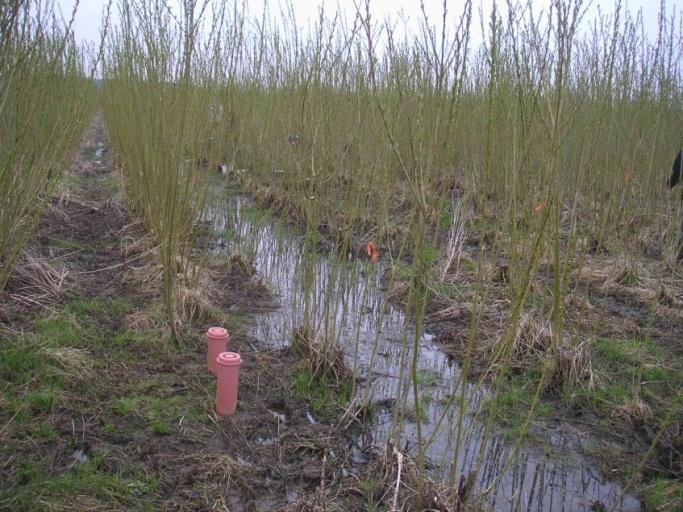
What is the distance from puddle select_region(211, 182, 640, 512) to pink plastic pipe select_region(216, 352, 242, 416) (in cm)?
56

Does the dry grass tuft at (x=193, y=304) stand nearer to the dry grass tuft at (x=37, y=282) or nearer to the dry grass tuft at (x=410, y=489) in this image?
the dry grass tuft at (x=37, y=282)

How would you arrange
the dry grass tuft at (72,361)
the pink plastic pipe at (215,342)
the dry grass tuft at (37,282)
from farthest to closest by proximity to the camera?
the dry grass tuft at (37,282)
the pink plastic pipe at (215,342)
the dry grass tuft at (72,361)

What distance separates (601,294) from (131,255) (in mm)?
3606

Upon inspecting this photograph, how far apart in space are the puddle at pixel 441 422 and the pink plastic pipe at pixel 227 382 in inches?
21.9

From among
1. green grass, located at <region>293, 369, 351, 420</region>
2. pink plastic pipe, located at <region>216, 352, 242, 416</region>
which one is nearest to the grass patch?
green grass, located at <region>293, 369, 351, 420</region>

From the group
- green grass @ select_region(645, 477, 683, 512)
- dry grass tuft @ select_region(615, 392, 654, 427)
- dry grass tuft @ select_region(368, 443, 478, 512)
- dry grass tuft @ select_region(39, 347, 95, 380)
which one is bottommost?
green grass @ select_region(645, 477, 683, 512)

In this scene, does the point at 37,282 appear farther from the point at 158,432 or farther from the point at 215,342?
the point at 158,432

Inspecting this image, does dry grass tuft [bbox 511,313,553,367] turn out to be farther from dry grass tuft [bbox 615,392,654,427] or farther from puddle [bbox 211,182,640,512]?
dry grass tuft [bbox 615,392,654,427]

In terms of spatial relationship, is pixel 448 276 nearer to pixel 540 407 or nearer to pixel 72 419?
pixel 540 407

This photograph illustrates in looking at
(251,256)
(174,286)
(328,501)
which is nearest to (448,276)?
(251,256)

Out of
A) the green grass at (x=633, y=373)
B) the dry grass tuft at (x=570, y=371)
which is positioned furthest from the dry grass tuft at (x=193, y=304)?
the green grass at (x=633, y=373)

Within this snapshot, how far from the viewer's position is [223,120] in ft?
16.2

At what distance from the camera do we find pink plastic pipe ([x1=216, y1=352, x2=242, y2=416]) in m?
2.25

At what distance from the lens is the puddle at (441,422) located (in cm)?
209
